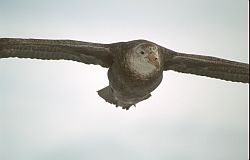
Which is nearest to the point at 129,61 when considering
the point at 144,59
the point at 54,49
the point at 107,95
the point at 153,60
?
the point at 144,59

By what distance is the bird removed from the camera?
12.6 m

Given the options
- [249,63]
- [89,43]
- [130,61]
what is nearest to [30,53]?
[89,43]

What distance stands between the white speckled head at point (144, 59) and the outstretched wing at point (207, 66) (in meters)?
0.68

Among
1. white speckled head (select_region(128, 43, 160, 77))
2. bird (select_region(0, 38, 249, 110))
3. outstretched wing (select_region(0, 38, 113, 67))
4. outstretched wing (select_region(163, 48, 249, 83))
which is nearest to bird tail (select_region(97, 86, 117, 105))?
bird (select_region(0, 38, 249, 110))

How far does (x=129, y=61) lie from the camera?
1264 centimetres

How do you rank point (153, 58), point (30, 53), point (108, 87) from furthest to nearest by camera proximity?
point (108, 87) < point (30, 53) < point (153, 58)

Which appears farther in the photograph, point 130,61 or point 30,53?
point 30,53

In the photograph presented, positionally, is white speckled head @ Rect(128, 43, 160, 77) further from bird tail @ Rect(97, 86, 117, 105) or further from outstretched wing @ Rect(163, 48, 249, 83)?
bird tail @ Rect(97, 86, 117, 105)

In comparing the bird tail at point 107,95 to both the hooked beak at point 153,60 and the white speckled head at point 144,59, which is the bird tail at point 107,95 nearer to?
the white speckled head at point 144,59

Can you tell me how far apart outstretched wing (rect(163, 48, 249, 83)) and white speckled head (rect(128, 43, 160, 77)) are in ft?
2.22

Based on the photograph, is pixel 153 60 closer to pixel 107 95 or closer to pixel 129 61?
pixel 129 61

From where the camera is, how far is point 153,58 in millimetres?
12594

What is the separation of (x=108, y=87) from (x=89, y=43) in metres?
1.61

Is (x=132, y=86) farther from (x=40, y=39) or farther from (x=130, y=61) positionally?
(x=40, y=39)
